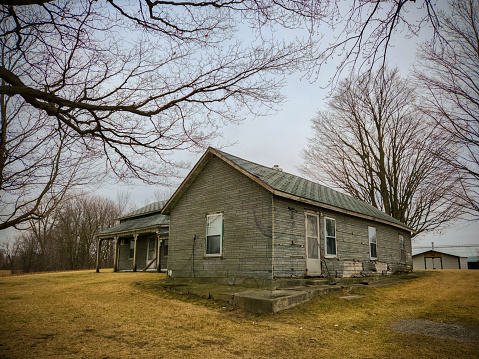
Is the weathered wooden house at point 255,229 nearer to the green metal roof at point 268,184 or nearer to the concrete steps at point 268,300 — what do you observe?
the green metal roof at point 268,184

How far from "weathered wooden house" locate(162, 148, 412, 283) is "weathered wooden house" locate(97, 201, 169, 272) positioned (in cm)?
567

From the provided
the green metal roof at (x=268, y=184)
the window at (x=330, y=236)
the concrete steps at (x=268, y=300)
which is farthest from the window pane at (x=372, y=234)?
the concrete steps at (x=268, y=300)

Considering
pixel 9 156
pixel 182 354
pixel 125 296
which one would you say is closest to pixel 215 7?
pixel 9 156

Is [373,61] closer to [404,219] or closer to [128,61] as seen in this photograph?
[128,61]

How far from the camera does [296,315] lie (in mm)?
8109

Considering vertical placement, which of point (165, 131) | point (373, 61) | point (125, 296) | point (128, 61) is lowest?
point (125, 296)

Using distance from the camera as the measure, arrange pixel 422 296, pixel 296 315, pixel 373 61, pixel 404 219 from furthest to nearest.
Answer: pixel 404 219 → pixel 422 296 → pixel 296 315 → pixel 373 61

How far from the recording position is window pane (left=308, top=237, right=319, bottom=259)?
1234 centimetres

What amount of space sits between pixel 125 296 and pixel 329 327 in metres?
7.45

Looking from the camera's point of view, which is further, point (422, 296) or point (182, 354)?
point (422, 296)

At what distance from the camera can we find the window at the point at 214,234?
12.6 meters

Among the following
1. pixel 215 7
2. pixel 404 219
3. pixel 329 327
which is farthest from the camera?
pixel 404 219

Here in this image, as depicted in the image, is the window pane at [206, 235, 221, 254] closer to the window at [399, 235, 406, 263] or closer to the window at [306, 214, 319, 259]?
the window at [306, 214, 319, 259]

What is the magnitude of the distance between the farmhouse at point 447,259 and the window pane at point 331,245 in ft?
136
